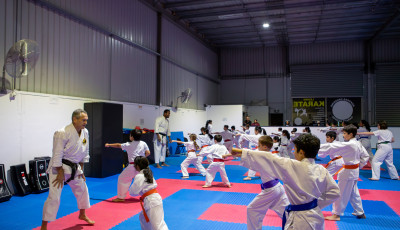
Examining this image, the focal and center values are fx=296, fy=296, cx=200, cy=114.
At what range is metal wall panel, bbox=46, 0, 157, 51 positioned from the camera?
809cm

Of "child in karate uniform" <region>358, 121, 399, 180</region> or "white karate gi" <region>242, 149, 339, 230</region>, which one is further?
"child in karate uniform" <region>358, 121, 399, 180</region>

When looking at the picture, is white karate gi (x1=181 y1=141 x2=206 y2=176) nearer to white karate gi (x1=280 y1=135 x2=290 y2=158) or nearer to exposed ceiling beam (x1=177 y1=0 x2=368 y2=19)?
white karate gi (x1=280 y1=135 x2=290 y2=158)

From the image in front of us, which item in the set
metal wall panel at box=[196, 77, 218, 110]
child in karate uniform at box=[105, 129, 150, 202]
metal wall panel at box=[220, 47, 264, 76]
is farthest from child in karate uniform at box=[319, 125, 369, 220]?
metal wall panel at box=[220, 47, 264, 76]

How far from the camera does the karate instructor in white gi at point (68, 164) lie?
11.6 feet

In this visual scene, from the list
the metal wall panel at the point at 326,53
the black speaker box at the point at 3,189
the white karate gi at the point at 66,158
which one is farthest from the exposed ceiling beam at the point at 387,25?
the black speaker box at the point at 3,189

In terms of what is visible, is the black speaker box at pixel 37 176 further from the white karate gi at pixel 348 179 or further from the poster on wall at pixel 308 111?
the poster on wall at pixel 308 111

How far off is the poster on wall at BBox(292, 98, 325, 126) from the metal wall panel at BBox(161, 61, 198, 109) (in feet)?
22.8

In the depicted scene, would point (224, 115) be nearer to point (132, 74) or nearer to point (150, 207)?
point (132, 74)

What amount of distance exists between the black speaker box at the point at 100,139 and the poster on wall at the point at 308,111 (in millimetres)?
13099

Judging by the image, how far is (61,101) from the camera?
7.18 m

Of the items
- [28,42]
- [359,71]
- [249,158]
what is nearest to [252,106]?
[359,71]

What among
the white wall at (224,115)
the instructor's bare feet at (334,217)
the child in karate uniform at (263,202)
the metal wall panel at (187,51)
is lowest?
the instructor's bare feet at (334,217)

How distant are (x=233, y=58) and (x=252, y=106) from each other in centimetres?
347

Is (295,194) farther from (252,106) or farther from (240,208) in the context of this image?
(252,106)
